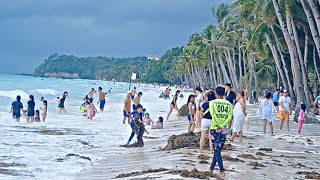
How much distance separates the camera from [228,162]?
10.1 metres

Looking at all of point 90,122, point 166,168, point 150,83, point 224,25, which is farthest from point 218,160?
point 150,83

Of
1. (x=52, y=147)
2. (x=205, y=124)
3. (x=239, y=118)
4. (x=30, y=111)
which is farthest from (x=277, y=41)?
(x=205, y=124)

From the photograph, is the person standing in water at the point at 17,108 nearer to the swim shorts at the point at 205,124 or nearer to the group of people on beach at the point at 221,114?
the group of people on beach at the point at 221,114

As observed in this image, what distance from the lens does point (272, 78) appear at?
52.8 m

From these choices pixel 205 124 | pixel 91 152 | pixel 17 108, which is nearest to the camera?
pixel 205 124

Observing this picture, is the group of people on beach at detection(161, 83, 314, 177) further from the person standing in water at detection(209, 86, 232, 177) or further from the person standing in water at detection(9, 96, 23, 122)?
the person standing in water at detection(9, 96, 23, 122)

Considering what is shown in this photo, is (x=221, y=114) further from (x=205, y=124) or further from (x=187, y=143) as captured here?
(x=187, y=143)

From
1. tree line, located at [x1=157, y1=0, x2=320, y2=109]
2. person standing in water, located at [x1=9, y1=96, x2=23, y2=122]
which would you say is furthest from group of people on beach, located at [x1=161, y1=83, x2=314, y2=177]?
person standing in water, located at [x1=9, y1=96, x2=23, y2=122]

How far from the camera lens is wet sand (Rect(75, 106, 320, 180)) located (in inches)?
353

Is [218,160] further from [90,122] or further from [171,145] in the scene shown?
[90,122]

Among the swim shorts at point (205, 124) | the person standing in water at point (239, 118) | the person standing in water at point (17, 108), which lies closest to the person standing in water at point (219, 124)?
the swim shorts at point (205, 124)

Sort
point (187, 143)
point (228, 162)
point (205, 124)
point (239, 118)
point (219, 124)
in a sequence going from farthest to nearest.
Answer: point (239, 118) < point (187, 143) < point (205, 124) < point (228, 162) < point (219, 124)

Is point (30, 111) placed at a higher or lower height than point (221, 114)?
lower

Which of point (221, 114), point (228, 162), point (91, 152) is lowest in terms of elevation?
point (91, 152)
